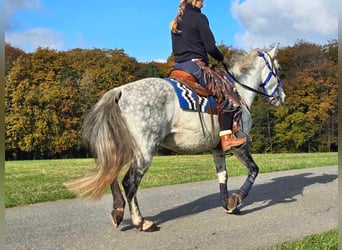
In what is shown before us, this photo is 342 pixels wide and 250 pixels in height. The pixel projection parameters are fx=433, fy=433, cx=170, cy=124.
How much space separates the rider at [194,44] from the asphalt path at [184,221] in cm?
123

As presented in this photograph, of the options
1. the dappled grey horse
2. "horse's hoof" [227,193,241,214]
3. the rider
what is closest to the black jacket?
the rider

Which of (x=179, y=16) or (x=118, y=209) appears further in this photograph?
(x=179, y=16)

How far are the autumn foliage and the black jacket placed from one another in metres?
30.8

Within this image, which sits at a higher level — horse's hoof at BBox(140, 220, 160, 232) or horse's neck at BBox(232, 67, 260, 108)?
horse's neck at BBox(232, 67, 260, 108)

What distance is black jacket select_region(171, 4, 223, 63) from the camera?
20.8ft

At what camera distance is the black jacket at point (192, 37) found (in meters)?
6.35

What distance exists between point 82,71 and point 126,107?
1584 inches

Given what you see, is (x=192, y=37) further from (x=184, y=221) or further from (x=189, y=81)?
(x=184, y=221)

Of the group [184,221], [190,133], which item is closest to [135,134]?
[190,133]

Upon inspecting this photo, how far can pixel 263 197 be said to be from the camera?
8219mm

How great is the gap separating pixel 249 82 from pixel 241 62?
1.25ft

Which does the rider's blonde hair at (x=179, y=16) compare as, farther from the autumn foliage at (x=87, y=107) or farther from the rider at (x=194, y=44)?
the autumn foliage at (x=87, y=107)

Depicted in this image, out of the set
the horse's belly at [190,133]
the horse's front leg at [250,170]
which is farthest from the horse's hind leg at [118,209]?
the horse's front leg at [250,170]

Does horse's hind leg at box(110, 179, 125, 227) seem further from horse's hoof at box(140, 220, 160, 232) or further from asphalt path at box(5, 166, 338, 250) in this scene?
horse's hoof at box(140, 220, 160, 232)
